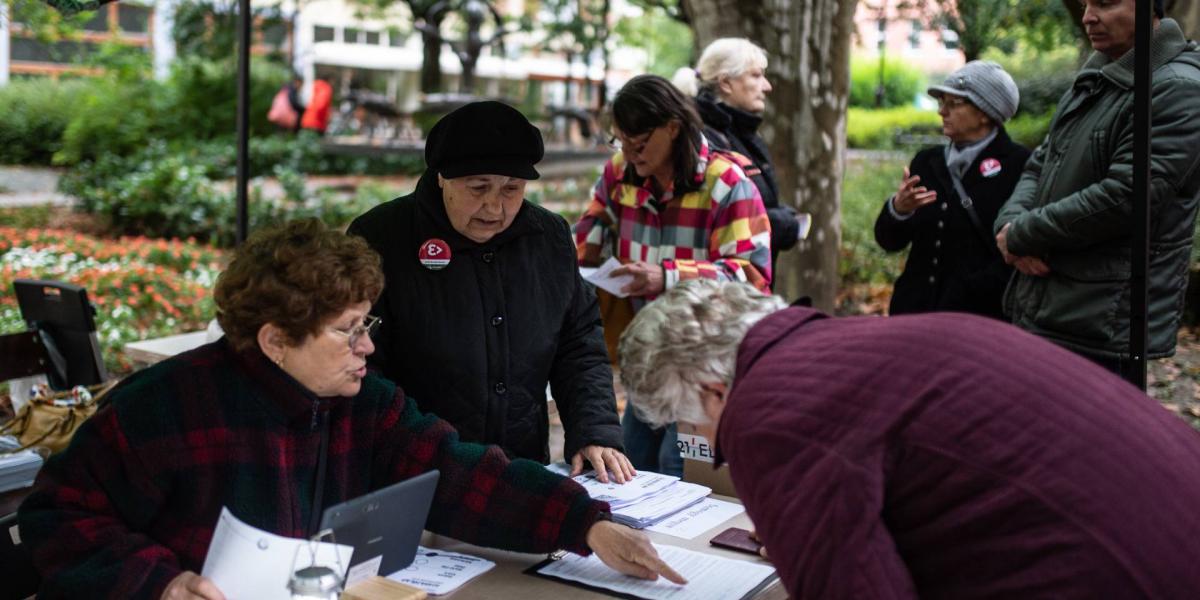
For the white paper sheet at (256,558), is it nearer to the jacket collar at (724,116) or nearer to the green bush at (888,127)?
the jacket collar at (724,116)

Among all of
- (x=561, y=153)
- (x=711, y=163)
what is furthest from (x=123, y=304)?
(x=561, y=153)

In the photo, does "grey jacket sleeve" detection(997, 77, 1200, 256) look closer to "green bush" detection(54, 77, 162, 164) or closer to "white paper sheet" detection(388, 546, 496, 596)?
"white paper sheet" detection(388, 546, 496, 596)

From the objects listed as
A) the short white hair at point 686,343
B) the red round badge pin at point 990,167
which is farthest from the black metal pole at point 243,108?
the short white hair at point 686,343

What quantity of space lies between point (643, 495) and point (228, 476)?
1.07m

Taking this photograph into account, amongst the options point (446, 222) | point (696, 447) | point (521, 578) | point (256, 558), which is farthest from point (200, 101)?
point (256, 558)

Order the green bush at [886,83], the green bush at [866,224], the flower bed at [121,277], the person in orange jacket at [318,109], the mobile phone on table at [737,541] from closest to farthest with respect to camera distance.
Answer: the mobile phone on table at [737,541], the flower bed at [121,277], the green bush at [866,224], the person in orange jacket at [318,109], the green bush at [886,83]

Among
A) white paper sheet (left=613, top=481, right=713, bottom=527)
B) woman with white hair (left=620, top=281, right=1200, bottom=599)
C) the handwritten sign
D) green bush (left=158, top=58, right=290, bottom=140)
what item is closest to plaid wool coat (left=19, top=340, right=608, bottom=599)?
white paper sheet (left=613, top=481, right=713, bottom=527)

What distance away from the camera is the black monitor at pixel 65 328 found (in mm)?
4562

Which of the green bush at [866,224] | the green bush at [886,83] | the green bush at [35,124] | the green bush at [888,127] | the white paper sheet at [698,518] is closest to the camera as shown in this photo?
the white paper sheet at [698,518]

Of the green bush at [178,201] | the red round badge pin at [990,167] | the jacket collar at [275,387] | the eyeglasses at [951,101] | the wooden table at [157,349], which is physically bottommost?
the green bush at [178,201]

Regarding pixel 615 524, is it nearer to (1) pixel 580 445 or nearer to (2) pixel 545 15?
(1) pixel 580 445

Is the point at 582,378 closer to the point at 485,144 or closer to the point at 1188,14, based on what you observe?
the point at 485,144

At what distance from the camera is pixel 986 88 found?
14.3ft

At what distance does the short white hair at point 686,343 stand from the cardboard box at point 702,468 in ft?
3.32
